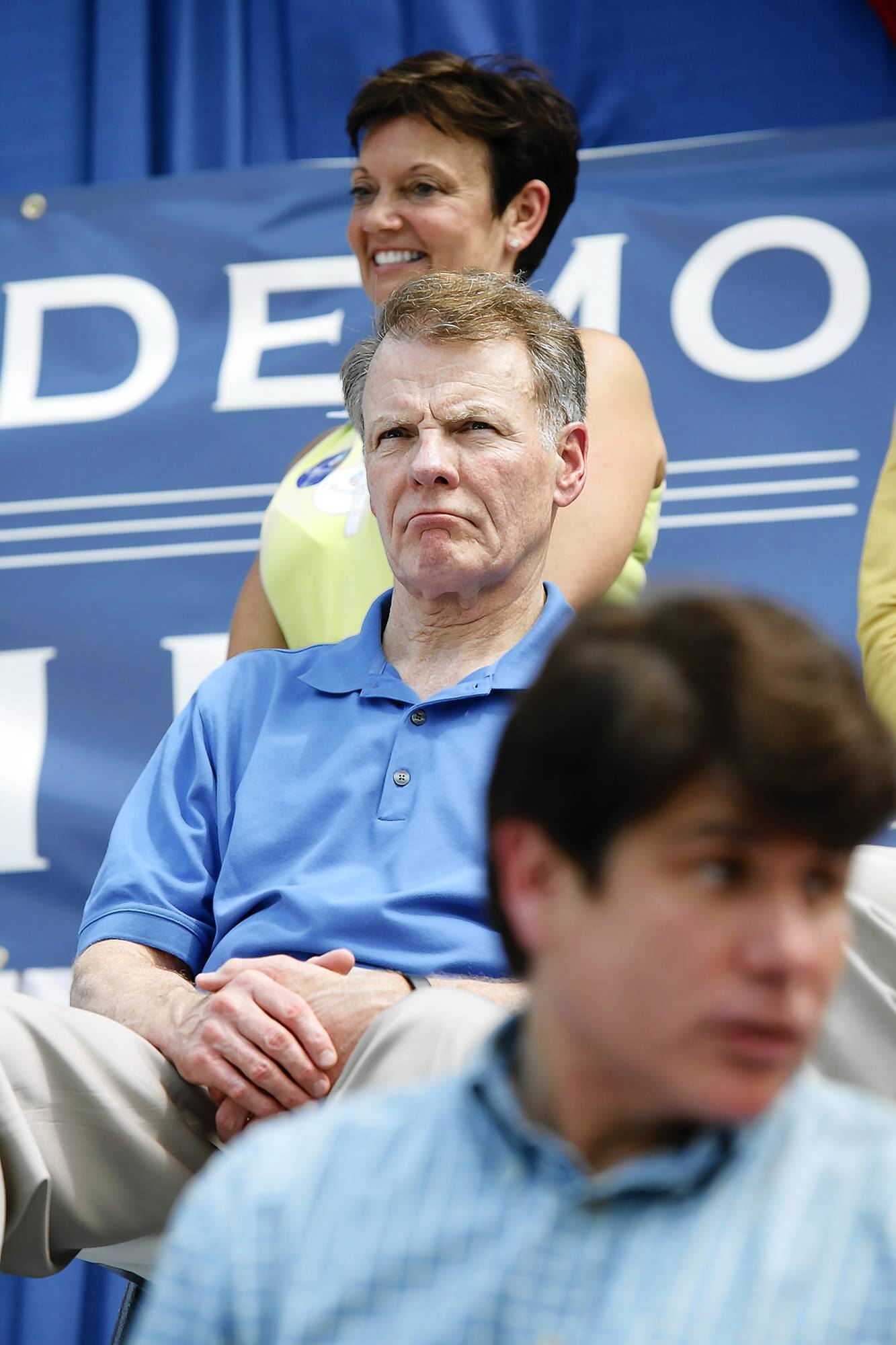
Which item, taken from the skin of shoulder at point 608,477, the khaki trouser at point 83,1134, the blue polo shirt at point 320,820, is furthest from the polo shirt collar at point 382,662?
the khaki trouser at point 83,1134

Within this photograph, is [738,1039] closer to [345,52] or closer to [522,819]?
[522,819]

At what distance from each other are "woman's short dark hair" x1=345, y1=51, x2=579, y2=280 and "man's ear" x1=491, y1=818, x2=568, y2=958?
145 cm

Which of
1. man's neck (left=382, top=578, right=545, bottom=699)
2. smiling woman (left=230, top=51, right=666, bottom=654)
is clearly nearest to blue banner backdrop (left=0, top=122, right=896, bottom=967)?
smiling woman (left=230, top=51, right=666, bottom=654)

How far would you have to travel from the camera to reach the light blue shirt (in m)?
0.67

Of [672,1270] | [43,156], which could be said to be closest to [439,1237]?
[672,1270]

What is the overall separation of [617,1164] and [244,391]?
1.99m

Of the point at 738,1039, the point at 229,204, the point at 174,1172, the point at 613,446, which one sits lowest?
the point at 174,1172

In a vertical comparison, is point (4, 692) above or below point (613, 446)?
below

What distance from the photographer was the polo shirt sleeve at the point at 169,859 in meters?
1.50

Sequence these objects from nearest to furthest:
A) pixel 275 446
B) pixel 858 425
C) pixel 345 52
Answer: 1. pixel 858 425
2. pixel 275 446
3. pixel 345 52

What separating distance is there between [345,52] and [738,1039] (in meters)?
2.34

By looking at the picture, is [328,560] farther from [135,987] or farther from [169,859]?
[135,987]

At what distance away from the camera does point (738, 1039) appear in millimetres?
659

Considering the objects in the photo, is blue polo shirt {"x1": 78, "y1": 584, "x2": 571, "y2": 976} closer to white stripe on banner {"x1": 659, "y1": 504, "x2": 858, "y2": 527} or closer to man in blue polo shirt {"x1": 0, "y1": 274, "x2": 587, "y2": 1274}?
man in blue polo shirt {"x1": 0, "y1": 274, "x2": 587, "y2": 1274}
